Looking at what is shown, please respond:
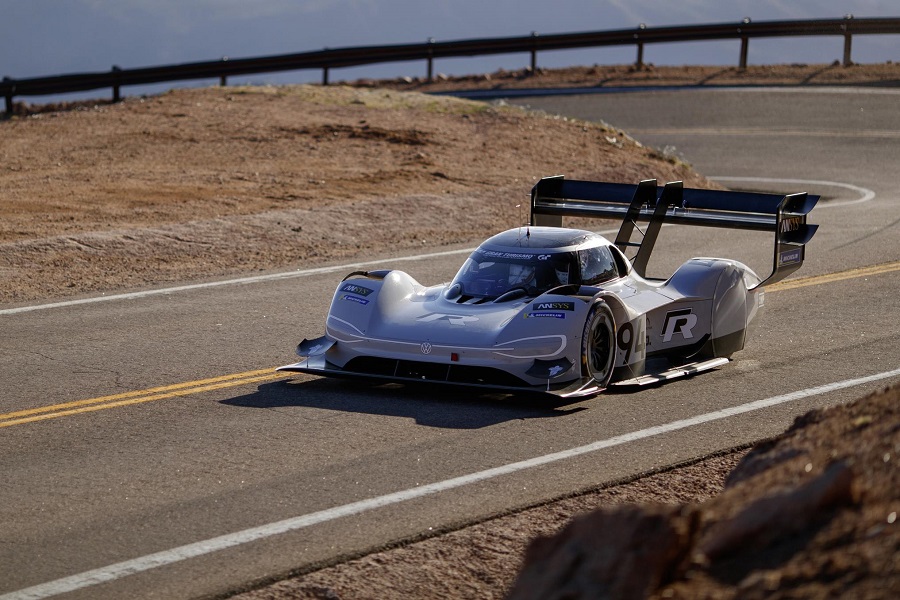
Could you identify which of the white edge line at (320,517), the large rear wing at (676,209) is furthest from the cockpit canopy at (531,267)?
the white edge line at (320,517)

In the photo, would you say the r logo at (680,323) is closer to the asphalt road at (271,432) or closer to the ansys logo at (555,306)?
the asphalt road at (271,432)

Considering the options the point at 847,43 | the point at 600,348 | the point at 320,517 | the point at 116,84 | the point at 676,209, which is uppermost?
the point at 847,43

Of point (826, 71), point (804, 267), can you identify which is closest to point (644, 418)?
point (804, 267)

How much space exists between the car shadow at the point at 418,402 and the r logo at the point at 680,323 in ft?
4.72

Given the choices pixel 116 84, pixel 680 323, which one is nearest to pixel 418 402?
pixel 680 323

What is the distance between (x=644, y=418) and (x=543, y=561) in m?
4.73

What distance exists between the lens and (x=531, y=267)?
419 inches

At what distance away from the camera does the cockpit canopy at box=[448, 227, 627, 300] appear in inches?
418

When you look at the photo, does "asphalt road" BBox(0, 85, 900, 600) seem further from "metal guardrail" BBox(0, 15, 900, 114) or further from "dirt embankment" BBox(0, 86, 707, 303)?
"metal guardrail" BBox(0, 15, 900, 114)

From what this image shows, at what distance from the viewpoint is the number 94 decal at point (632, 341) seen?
1040 centimetres

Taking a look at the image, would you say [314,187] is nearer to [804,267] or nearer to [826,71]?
[804,267]

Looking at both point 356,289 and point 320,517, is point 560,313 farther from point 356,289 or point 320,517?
point 320,517

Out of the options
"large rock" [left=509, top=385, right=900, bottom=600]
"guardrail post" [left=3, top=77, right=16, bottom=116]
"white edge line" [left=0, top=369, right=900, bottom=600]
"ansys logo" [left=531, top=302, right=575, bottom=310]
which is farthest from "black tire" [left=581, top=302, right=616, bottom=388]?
"guardrail post" [left=3, top=77, right=16, bottom=116]

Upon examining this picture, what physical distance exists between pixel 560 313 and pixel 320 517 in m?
3.15
